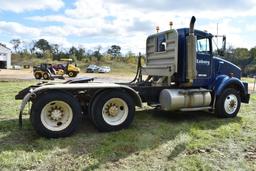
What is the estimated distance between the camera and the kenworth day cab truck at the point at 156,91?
21.1ft

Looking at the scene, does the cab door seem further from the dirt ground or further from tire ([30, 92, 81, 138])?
the dirt ground

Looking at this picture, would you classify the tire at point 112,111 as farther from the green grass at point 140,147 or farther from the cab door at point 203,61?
the cab door at point 203,61

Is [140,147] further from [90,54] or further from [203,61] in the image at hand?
[90,54]

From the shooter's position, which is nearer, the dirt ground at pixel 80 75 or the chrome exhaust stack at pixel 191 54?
the chrome exhaust stack at pixel 191 54

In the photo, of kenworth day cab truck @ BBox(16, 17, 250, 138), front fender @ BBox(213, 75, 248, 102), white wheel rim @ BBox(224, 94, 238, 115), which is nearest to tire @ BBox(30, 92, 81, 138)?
kenworth day cab truck @ BBox(16, 17, 250, 138)

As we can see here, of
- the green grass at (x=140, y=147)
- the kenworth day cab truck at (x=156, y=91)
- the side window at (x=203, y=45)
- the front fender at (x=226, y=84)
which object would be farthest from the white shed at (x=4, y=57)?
A: the front fender at (x=226, y=84)

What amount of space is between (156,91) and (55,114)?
113 inches

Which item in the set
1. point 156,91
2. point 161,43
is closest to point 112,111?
point 156,91

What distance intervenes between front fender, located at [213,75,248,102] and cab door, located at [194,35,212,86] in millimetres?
272

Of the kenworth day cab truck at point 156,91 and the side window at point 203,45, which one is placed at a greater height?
the side window at point 203,45

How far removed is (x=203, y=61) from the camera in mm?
8570

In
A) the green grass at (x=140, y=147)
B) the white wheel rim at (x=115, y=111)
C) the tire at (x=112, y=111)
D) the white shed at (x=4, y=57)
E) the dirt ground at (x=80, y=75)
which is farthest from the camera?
the white shed at (x=4, y=57)

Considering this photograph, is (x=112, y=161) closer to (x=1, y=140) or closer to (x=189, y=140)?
(x=189, y=140)

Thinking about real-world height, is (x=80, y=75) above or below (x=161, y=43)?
below
